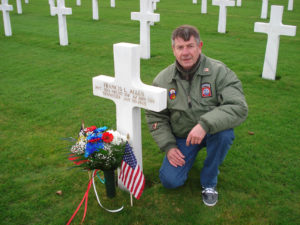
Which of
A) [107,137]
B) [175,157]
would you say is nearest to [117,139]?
[107,137]

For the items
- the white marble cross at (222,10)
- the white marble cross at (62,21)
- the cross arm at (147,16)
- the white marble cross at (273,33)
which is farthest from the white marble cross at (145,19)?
the white marble cross at (222,10)

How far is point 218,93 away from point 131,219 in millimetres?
1344

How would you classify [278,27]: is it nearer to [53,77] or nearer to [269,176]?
[269,176]

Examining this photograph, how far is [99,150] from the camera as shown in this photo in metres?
2.68

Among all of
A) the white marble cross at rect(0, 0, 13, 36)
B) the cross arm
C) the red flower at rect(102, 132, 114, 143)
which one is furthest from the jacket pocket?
the white marble cross at rect(0, 0, 13, 36)

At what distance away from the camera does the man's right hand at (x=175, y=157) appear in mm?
2895

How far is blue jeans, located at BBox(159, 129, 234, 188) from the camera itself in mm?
2850

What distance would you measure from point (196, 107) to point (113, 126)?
6.15ft

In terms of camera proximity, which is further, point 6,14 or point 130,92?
point 6,14

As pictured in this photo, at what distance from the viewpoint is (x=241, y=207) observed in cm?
294

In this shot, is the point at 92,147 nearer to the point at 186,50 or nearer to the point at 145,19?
the point at 186,50

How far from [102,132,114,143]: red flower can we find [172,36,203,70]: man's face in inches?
35.4

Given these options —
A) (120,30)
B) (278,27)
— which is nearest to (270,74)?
(278,27)

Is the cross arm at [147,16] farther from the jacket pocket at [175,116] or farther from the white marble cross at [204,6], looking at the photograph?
the white marble cross at [204,6]
